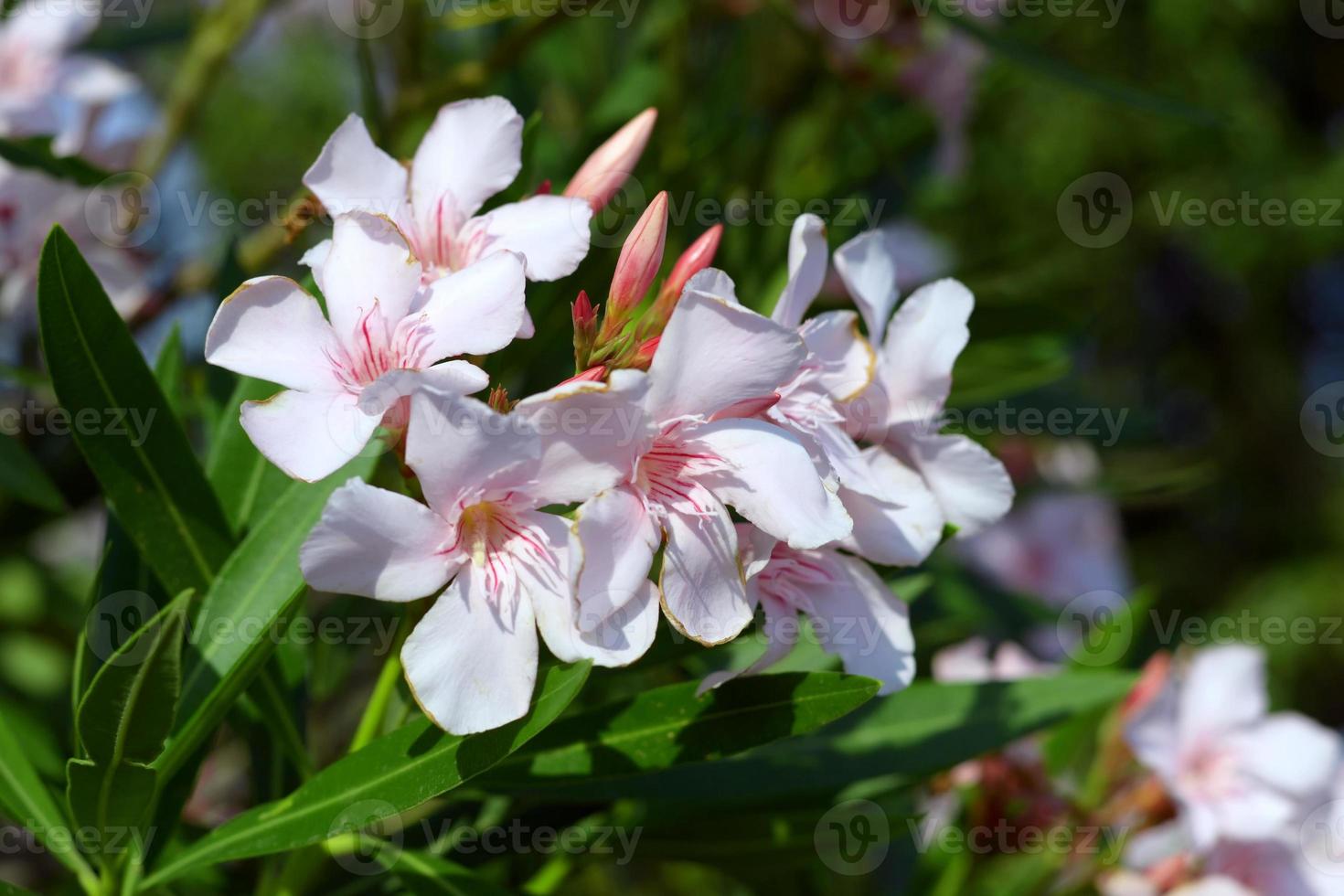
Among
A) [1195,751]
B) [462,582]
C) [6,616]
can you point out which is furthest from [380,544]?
[6,616]

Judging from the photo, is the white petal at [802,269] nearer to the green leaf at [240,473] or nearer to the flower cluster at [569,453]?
the flower cluster at [569,453]

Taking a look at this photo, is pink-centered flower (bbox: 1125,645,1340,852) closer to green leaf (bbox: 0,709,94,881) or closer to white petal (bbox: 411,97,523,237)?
white petal (bbox: 411,97,523,237)

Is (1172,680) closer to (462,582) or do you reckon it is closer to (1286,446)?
(462,582)

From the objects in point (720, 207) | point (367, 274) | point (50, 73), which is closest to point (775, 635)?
point (367, 274)

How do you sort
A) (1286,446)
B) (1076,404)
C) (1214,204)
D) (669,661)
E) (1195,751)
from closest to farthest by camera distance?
(669,661)
(1195,751)
(1076,404)
(1214,204)
(1286,446)

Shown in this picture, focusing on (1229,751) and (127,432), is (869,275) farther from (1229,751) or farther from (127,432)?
(1229,751)

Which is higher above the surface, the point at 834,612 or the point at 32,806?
the point at 834,612

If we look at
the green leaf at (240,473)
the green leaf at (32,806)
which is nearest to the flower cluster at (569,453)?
the green leaf at (240,473)
